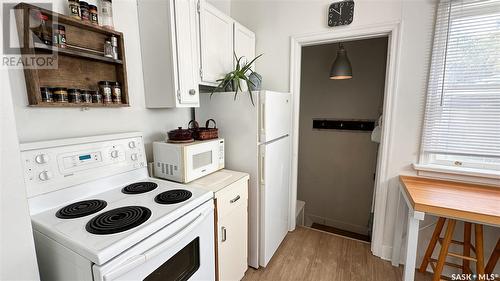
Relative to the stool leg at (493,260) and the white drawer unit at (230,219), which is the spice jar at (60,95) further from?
the stool leg at (493,260)

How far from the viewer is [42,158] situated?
1.01 m

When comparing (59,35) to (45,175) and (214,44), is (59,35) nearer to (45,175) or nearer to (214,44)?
(45,175)

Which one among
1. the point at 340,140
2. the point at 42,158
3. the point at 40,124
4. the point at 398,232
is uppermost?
the point at 40,124

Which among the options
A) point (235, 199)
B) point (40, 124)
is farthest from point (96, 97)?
point (235, 199)

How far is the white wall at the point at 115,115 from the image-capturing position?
3.34 feet

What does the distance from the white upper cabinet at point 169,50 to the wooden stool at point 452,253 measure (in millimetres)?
1987

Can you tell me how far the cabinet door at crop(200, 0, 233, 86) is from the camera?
5.43 feet

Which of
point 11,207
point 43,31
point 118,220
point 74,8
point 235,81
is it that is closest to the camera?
point 11,207

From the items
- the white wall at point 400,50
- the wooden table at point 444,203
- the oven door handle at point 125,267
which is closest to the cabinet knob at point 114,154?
the oven door handle at point 125,267

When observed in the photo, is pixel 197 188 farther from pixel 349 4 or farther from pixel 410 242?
pixel 349 4

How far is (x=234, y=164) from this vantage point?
1.83m

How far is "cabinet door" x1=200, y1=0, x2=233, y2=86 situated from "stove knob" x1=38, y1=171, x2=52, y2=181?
1.07 m

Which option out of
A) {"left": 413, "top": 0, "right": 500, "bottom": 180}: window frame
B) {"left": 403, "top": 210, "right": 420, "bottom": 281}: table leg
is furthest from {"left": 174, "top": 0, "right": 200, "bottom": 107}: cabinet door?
{"left": 413, "top": 0, "right": 500, "bottom": 180}: window frame

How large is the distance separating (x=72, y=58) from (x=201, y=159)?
93 cm
